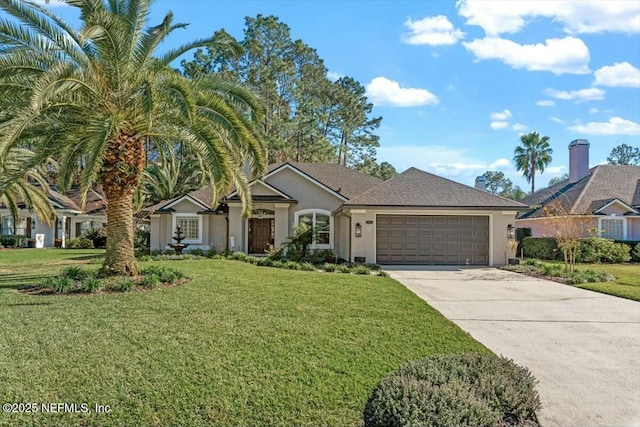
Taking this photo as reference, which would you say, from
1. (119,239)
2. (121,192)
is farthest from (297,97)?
(119,239)

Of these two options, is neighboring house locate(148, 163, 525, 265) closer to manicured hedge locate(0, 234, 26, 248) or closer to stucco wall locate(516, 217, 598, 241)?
stucco wall locate(516, 217, 598, 241)

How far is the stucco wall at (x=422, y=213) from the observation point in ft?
61.5

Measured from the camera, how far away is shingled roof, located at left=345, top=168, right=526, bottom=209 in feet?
61.0

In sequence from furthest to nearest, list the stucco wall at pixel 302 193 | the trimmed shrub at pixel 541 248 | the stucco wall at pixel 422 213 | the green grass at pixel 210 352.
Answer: the trimmed shrub at pixel 541 248 < the stucco wall at pixel 302 193 < the stucco wall at pixel 422 213 < the green grass at pixel 210 352

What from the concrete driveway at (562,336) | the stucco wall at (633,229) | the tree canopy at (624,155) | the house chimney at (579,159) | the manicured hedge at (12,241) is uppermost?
the tree canopy at (624,155)

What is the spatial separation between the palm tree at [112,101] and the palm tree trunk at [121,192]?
1.0 inches

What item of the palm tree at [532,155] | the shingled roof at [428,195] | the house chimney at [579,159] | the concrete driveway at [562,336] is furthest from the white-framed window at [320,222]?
the palm tree at [532,155]

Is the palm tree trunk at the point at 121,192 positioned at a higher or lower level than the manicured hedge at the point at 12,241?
higher

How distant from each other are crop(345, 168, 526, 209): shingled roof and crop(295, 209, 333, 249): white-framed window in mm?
2836

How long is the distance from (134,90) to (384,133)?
38.2 metres

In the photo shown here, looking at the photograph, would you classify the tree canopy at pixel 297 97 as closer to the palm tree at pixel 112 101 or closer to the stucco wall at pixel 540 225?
the stucco wall at pixel 540 225

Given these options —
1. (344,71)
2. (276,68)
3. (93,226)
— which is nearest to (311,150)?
(276,68)

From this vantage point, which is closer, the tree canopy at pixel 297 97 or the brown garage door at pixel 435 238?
the brown garage door at pixel 435 238

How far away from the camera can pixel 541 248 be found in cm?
2388
